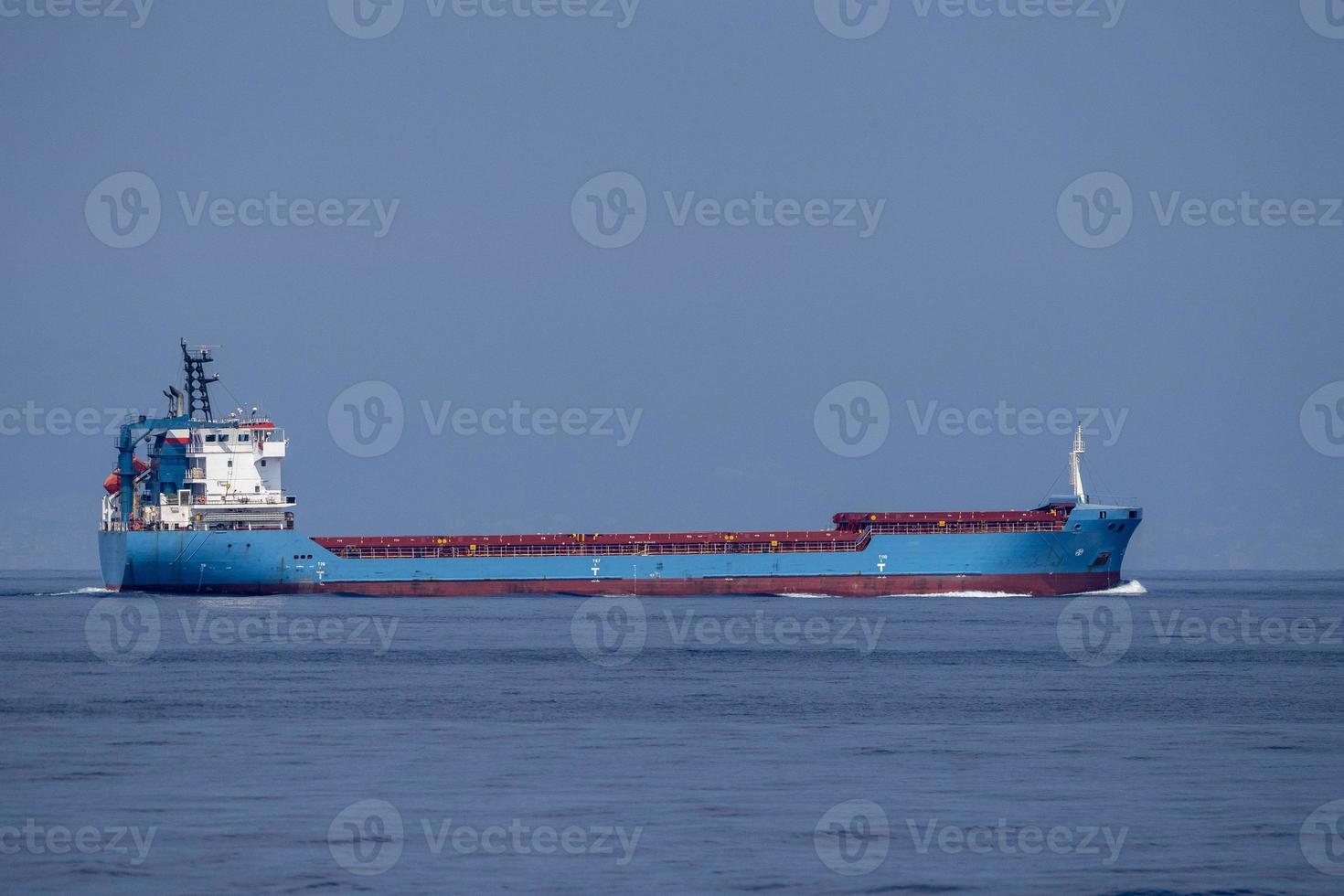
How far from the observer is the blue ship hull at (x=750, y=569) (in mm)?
60781

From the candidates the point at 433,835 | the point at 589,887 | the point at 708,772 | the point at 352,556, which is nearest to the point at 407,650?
the point at 352,556

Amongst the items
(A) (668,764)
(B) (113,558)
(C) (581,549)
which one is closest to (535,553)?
(C) (581,549)

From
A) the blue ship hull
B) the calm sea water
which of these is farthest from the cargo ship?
the calm sea water

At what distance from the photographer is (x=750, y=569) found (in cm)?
6225

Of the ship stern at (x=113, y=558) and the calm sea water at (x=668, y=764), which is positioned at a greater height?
the ship stern at (x=113, y=558)

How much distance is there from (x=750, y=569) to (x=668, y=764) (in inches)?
1418

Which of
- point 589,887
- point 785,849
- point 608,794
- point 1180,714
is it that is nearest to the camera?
point 589,887

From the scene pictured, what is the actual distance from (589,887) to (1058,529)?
46227mm

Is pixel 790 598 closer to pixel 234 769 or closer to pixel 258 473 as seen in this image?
pixel 258 473

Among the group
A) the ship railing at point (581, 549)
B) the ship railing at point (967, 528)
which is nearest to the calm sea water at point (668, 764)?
the ship railing at point (581, 549)

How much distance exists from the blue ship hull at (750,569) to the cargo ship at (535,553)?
5 cm

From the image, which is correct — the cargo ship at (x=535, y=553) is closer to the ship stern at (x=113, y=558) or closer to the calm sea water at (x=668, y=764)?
the ship stern at (x=113, y=558)

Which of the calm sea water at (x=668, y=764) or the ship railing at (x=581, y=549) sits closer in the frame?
the calm sea water at (x=668, y=764)

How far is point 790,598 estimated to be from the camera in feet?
228
